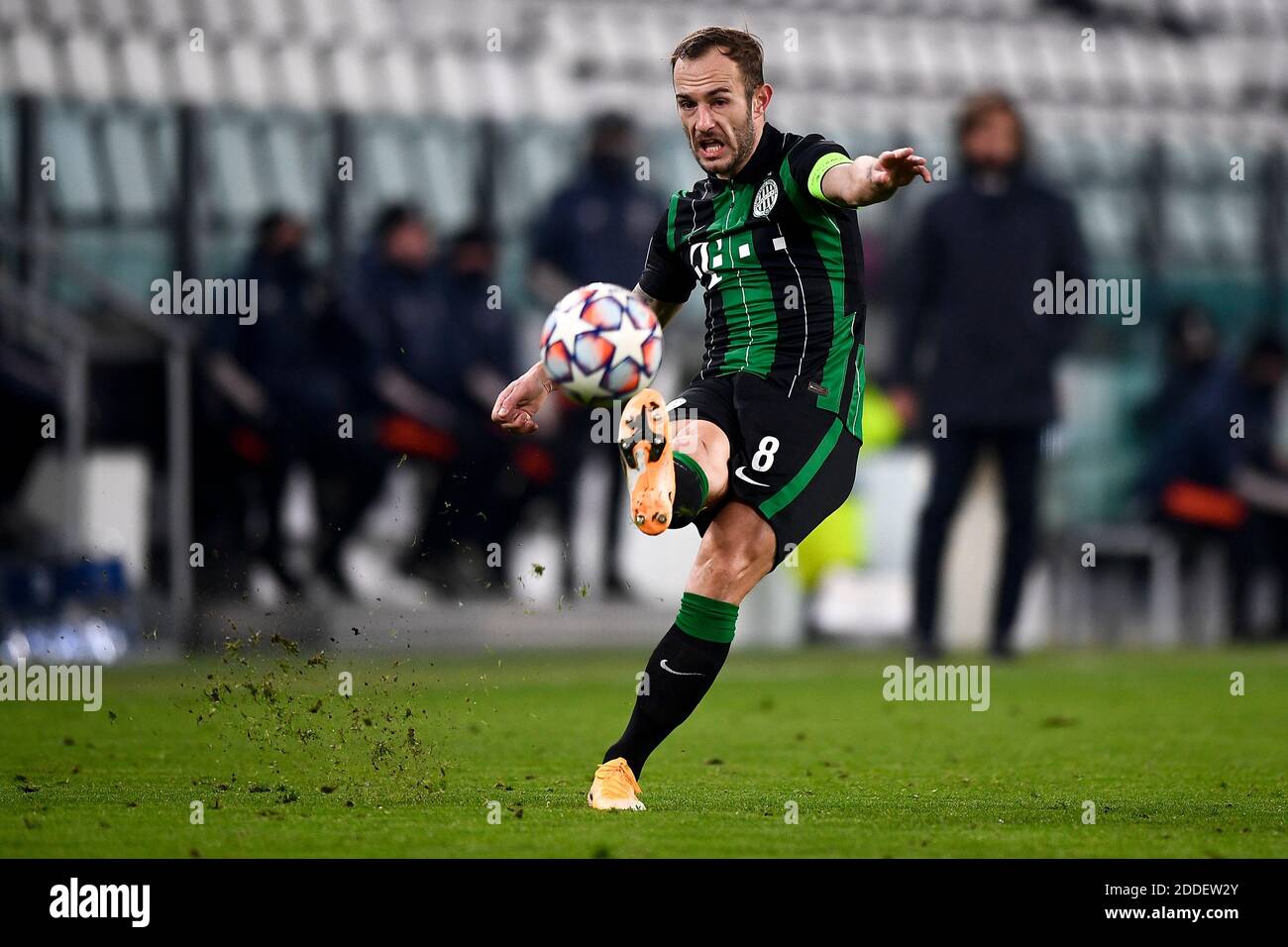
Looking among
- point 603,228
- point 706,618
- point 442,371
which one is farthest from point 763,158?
point 442,371

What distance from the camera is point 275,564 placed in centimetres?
1226

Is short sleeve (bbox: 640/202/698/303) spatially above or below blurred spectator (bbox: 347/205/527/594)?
below

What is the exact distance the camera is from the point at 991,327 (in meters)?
11.3

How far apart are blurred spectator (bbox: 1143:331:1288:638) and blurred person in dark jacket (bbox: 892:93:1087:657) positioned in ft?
8.34

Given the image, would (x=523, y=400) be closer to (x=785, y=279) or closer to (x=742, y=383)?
(x=742, y=383)

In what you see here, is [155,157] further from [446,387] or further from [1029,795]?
[1029,795]

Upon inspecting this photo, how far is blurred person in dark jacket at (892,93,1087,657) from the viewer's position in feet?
36.6

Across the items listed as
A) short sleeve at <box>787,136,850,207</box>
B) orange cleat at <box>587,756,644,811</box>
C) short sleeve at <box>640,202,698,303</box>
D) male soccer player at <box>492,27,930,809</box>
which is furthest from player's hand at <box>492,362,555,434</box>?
orange cleat at <box>587,756,644,811</box>

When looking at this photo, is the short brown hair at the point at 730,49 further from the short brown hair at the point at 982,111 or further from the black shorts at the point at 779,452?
the short brown hair at the point at 982,111

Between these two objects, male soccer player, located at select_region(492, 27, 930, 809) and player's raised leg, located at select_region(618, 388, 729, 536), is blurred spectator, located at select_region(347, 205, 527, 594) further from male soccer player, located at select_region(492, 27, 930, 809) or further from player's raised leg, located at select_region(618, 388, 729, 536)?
player's raised leg, located at select_region(618, 388, 729, 536)

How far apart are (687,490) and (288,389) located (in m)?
7.87

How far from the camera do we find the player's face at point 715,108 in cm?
568

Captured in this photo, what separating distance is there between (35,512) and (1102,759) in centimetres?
771
